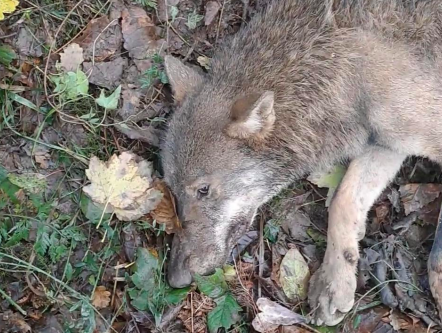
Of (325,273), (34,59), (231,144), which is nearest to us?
(231,144)

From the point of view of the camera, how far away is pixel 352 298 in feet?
14.5

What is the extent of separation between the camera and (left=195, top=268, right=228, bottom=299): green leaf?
4281 millimetres

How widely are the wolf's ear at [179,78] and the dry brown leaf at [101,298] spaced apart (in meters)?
1.35

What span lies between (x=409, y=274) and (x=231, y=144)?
5.19ft

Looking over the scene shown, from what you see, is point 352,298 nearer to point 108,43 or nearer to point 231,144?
point 231,144

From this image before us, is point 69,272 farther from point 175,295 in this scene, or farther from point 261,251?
point 261,251

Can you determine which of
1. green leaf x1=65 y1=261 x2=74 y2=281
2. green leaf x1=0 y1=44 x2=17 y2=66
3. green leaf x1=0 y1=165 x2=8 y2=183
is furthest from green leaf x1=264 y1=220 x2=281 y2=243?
green leaf x1=0 y1=44 x2=17 y2=66

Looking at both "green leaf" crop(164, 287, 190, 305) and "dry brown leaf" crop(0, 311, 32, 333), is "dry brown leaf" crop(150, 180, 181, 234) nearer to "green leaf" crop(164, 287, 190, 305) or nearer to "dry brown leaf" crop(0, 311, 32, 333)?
"green leaf" crop(164, 287, 190, 305)

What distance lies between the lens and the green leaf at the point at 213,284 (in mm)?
4281

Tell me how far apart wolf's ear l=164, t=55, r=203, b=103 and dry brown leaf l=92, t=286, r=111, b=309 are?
1349mm

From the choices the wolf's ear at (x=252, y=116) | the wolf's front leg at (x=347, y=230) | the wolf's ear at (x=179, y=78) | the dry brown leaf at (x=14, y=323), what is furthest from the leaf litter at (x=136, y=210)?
the wolf's ear at (x=252, y=116)

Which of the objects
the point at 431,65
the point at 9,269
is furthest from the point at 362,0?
the point at 9,269

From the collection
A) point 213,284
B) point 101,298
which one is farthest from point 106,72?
point 213,284

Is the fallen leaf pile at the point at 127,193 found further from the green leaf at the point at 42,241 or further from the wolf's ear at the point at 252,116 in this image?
the wolf's ear at the point at 252,116
